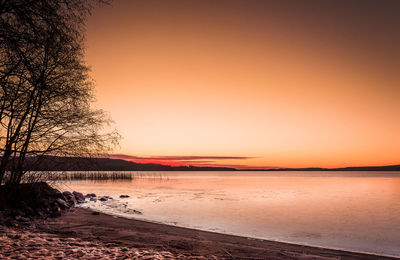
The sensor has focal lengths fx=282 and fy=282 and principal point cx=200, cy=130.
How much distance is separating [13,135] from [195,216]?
12270 millimetres

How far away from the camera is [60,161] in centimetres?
1206

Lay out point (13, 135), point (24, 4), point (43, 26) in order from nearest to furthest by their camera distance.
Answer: point (24, 4)
point (43, 26)
point (13, 135)

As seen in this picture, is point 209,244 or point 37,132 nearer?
point 209,244

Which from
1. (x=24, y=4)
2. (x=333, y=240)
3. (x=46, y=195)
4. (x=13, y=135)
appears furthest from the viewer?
(x=46, y=195)

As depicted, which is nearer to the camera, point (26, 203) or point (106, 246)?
point (106, 246)

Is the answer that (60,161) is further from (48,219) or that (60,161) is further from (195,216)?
(195,216)

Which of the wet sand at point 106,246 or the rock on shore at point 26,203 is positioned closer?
the wet sand at point 106,246

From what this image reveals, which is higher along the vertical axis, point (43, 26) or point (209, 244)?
point (43, 26)

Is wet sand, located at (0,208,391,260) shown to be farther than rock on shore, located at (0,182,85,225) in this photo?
No

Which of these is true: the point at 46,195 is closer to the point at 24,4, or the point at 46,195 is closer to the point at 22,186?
the point at 22,186

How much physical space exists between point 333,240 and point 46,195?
14493 millimetres

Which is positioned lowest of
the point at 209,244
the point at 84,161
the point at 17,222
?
the point at 209,244

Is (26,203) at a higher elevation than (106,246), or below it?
higher

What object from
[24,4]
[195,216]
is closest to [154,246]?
[24,4]
